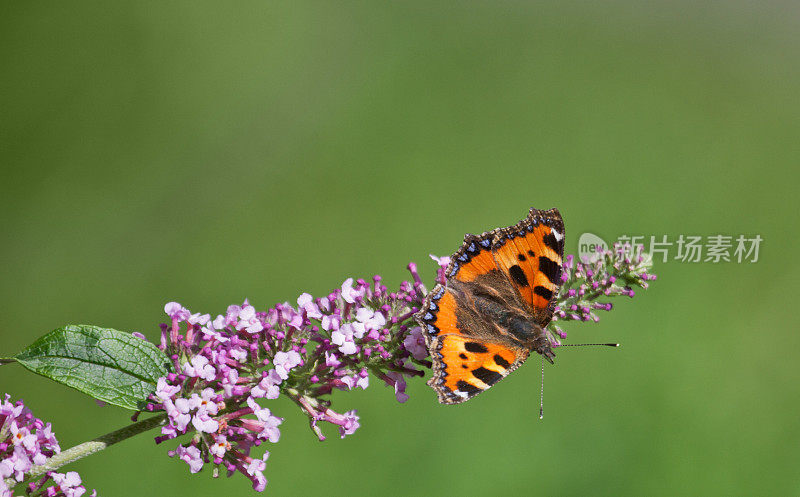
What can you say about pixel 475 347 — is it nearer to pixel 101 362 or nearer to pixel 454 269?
pixel 454 269

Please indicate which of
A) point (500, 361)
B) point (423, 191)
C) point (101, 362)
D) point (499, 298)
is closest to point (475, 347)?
point (500, 361)

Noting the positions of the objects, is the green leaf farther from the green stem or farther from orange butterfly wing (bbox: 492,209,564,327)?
orange butterfly wing (bbox: 492,209,564,327)

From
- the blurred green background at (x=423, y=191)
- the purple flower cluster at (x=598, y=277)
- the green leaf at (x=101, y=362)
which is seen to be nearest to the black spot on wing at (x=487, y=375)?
the purple flower cluster at (x=598, y=277)

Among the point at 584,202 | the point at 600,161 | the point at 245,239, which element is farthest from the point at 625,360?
the point at 245,239

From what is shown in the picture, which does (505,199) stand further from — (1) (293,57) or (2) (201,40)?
(2) (201,40)

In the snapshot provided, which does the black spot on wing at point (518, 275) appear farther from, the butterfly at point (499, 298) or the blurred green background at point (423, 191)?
the blurred green background at point (423, 191)

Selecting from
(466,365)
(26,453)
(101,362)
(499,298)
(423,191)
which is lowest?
(26,453)

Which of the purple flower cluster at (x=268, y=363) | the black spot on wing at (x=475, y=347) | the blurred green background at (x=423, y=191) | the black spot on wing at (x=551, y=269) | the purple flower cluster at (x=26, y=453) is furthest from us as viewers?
the blurred green background at (x=423, y=191)

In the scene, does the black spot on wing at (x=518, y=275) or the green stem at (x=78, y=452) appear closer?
the green stem at (x=78, y=452)
